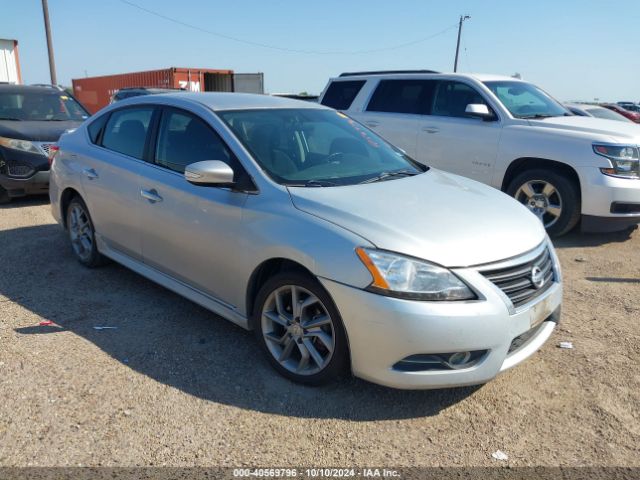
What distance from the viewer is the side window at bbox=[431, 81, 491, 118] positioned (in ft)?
22.9

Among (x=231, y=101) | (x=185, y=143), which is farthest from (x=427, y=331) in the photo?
(x=231, y=101)

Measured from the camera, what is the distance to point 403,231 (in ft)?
9.23

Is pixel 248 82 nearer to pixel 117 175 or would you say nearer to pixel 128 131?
pixel 128 131

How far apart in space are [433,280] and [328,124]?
6.50 feet

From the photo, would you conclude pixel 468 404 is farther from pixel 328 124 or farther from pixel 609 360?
pixel 328 124

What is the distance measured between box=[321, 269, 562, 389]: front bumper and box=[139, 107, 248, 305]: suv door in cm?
90

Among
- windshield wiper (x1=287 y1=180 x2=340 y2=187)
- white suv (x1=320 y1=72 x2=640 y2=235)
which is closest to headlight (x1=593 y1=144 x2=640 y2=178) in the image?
white suv (x1=320 y1=72 x2=640 y2=235)

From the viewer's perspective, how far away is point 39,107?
8.88 metres

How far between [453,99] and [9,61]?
17282 mm

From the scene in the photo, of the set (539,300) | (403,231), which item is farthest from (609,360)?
(403,231)

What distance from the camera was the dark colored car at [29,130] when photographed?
761cm

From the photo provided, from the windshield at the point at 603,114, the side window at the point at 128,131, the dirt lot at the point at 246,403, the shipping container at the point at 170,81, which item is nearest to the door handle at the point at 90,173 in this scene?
the side window at the point at 128,131

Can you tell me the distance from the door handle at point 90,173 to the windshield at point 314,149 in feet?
5.16

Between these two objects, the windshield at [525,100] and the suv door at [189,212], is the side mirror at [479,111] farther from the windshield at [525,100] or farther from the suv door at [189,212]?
the suv door at [189,212]
